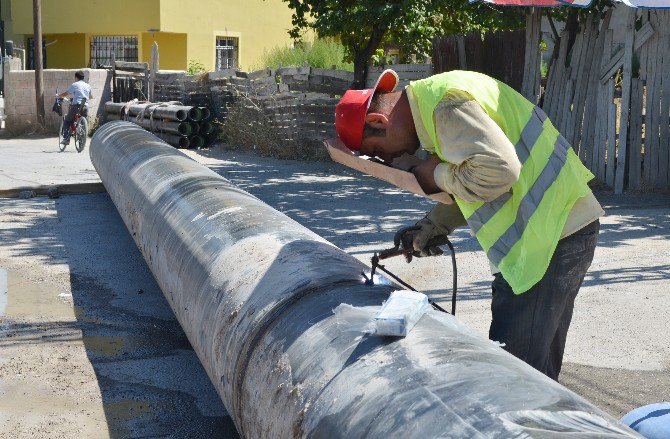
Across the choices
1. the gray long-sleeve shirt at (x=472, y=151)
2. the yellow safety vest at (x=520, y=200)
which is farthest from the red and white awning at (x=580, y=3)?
the gray long-sleeve shirt at (x=472, y=151)

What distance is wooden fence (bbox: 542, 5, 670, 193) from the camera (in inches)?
447

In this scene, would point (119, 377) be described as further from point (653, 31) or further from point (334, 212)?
point (653, 31)

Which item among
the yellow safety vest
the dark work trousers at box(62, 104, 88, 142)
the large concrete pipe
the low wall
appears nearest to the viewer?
the yellow safety vest

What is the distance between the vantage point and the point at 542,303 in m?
3.56

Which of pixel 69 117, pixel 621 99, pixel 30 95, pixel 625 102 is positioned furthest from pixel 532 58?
pixel 30 95

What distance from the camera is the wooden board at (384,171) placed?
348 centimetres

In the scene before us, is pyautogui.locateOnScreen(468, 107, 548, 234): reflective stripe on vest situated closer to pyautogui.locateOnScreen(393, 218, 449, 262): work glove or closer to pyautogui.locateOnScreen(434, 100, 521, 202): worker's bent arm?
pyautogui.locateOnScreen(434, 100, 521, 202): worker's bent arm

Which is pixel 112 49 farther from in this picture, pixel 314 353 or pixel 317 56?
pixel 314 353

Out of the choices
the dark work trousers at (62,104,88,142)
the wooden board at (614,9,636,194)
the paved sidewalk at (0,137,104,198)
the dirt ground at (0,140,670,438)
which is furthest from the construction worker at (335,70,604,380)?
the dark work trousers at (62,104,88,142)

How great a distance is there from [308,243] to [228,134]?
15.1 meters

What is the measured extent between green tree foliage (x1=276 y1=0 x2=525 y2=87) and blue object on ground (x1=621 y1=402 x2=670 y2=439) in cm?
1225

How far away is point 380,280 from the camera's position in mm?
3973

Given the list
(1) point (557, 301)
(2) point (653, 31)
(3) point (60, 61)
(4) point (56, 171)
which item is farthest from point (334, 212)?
(3) point (60, 61)

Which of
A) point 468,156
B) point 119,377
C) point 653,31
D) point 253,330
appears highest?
point 653,31
